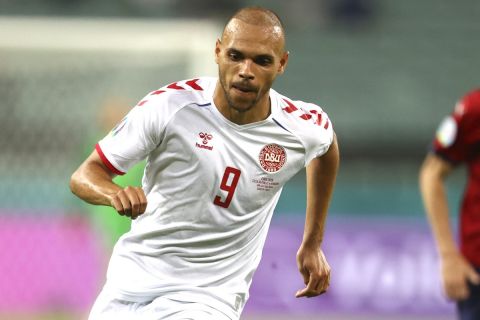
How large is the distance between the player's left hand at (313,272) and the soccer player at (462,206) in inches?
48.9

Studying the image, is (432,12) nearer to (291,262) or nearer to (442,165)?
(291,262)

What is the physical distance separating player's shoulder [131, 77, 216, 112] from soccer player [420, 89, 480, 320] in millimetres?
1839

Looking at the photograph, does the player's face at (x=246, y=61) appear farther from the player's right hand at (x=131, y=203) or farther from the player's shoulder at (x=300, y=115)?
the player's right hand at (x=131, y=203)

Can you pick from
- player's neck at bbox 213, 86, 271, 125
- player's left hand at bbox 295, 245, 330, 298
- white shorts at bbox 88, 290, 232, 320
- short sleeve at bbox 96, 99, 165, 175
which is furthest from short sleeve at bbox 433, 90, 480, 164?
short sleeve at bbox 96, 99, 165, 175

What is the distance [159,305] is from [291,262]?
6.51 m

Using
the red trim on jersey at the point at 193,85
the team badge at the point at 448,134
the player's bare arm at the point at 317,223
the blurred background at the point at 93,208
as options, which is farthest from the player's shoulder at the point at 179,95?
the blurred background at the point at 93,208

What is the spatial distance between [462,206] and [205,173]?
2.06 meters

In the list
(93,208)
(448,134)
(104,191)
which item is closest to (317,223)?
(104,191)

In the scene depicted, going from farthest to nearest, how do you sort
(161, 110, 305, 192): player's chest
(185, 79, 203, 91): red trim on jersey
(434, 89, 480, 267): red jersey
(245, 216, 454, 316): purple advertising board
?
(245, 216, 454, 316): purple advertising board
(434, 89, 480, 267): red jersey
(185, 79, 203, 91): red trim on jersey
(161, 110, 305, 192): player's chest

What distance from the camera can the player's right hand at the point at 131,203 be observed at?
3.47 m

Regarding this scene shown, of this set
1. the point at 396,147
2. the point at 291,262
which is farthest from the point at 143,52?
the point at 396,147

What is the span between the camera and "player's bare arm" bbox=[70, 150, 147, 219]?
3479mm

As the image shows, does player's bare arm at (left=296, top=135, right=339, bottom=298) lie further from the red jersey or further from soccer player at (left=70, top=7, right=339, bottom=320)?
the red jersey

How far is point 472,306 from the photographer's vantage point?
537cm
